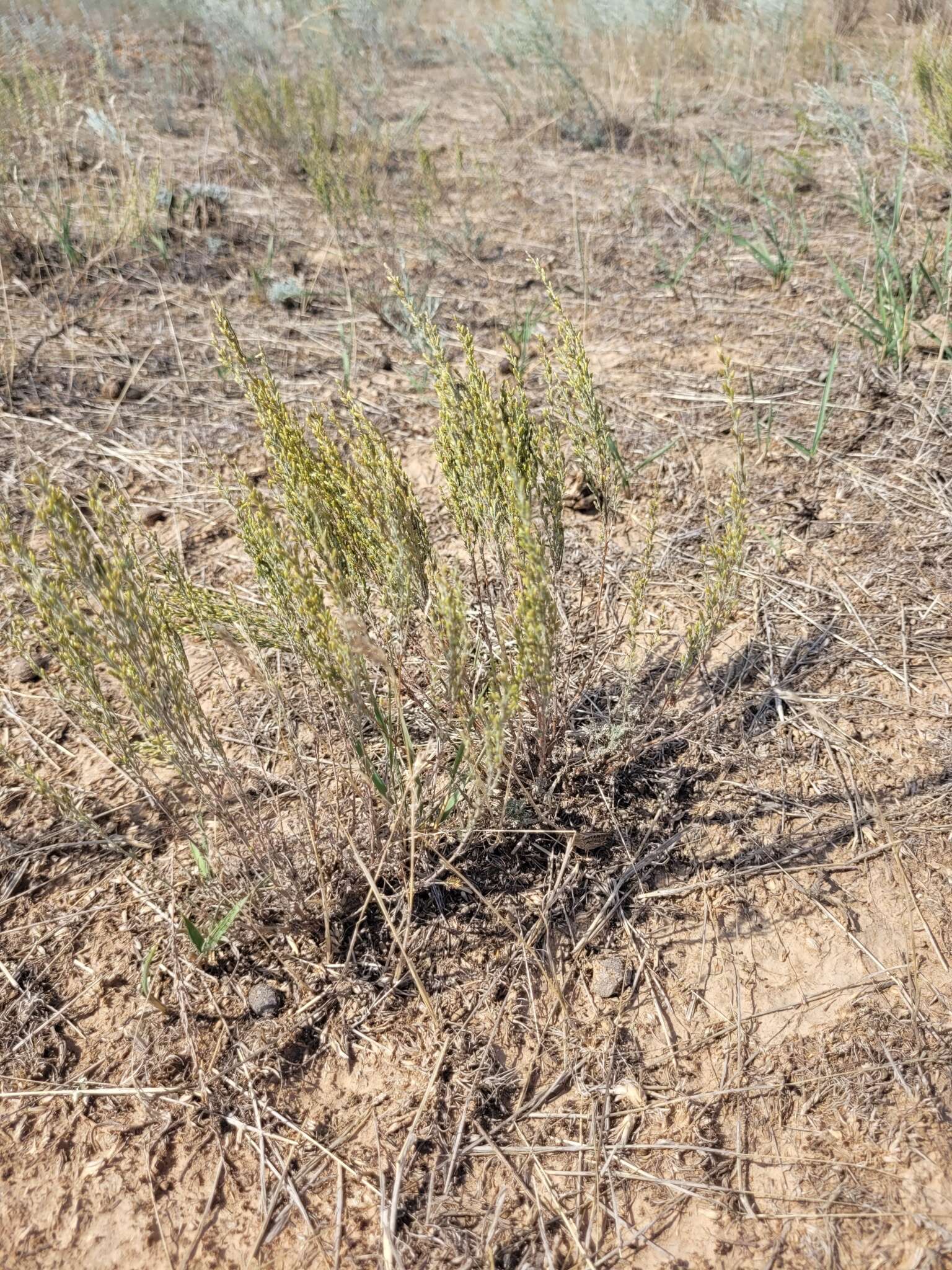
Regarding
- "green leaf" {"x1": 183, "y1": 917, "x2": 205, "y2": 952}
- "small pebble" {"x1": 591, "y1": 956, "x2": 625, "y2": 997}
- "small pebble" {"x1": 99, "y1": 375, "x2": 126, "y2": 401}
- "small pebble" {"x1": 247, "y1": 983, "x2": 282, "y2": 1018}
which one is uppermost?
"small pebble" {"x1": 99, "y1": 375, "x2": 126, "y2": 401}

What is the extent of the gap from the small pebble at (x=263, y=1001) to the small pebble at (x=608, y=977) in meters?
0.60

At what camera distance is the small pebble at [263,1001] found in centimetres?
163

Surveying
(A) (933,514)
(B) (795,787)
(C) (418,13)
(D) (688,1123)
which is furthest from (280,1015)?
(C) (418,13)

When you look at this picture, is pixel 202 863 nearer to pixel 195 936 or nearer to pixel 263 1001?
pixel 195 936

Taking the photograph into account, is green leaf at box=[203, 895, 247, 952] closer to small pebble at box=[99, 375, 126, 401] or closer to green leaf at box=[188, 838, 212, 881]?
green leaf at box=[188, 838, 212, 881]

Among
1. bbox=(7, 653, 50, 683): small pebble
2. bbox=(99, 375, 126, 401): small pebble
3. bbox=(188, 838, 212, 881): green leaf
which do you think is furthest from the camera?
bbox=(99, 375, 126, 401): small pebble

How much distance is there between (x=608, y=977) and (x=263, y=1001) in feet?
2.14

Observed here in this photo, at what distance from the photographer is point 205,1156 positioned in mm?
1485

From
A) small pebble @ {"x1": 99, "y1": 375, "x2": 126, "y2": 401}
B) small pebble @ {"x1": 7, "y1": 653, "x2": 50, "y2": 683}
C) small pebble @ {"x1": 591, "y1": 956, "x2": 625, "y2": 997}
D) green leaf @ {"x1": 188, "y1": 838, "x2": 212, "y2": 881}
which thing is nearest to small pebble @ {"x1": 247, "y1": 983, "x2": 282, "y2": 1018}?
green leaf @ {"x1": 188, "y1": 838, "x2": 212, "y2": 881}

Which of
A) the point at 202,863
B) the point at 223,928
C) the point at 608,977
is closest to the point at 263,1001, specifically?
the point at 223,928

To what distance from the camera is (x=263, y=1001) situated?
1.64m

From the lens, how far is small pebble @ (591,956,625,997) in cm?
164

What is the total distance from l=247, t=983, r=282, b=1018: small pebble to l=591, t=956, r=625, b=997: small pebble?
0.60 m

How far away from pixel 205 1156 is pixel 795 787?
1.34 metres
